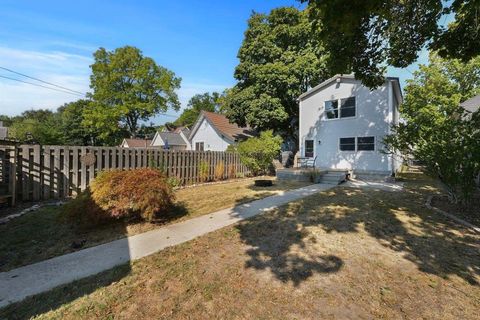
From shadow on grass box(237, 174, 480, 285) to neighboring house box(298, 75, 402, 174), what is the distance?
24.0 ft

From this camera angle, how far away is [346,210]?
6840 millimetres

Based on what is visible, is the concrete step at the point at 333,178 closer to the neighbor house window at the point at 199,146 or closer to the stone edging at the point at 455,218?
the stone edging at the point at 455,218

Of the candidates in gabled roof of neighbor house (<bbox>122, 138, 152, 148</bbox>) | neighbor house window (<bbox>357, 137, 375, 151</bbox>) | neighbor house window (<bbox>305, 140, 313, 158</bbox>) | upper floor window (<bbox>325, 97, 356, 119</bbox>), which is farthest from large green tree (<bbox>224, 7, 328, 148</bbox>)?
gabled roof of neighbor house (<bbox>122, 138, 152, 148</bbox>)

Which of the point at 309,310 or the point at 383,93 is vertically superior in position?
the point at 383,93

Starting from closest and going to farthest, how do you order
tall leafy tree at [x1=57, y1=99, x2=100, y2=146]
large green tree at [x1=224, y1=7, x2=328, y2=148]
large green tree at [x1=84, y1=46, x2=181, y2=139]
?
large green tree at [x1=224, y1=7, x2=328, y2=148] → large green tree at [x1=84, y1=46, x2=181, y2=139] → tall leafy tree at [x1=57, y1=99, x2=100, y2=146]

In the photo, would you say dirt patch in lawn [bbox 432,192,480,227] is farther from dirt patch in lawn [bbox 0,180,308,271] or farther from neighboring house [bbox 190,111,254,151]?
neighboring house [bbox 190,111,254,151]

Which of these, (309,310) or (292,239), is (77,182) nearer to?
(292,239)

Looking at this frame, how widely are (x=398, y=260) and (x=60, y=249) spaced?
5.75 meters

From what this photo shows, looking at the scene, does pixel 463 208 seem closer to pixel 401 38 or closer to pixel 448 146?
pixel 448 146

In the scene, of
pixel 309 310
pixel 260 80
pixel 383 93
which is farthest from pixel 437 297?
pixel 260 80

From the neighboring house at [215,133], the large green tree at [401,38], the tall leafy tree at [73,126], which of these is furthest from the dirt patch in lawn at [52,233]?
the tall leafy tree at [73,126]

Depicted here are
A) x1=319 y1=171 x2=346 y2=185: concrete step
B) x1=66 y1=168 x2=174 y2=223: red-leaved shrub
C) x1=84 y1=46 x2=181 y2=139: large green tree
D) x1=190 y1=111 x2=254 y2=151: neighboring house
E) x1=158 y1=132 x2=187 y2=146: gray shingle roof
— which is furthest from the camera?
x1=158 y1=132 x2=187 y2=146: gray shingle roof

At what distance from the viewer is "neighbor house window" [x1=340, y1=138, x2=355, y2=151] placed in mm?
15641

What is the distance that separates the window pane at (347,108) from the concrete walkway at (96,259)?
12423 mm
